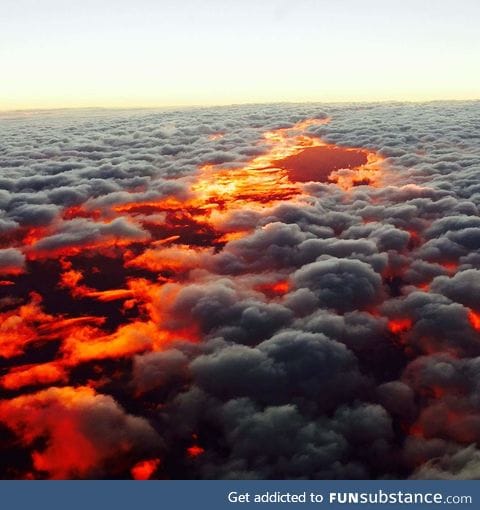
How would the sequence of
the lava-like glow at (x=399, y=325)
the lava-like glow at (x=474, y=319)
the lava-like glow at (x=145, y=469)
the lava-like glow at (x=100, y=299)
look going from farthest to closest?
the lava-like glow at (x=399, y=325) < the lava-like glow at (x=474, y=319) < the lava-like glow at (x=100, y=299) < the lava-like glow at (x=145, y=469)

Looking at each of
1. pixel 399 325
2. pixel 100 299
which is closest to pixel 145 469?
pixel 100 299

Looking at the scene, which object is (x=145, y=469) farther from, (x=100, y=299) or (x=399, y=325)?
(x=399, y=325)

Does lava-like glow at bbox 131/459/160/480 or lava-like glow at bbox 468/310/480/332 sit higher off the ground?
lava-like glow at bbox 468/310/480/332

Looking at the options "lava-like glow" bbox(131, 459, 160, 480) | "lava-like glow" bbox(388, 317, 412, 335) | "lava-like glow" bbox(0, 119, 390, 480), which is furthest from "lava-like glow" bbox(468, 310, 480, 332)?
"lava-like glow" bbox(131, 459, 160, 480)

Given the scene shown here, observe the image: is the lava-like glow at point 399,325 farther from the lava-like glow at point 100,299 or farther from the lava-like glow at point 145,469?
the lava-like glow at point 145,469

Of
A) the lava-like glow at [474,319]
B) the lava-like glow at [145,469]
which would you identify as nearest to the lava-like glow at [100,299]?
the lava-like glow at [145,469]

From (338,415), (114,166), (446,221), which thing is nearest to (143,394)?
(338,415)

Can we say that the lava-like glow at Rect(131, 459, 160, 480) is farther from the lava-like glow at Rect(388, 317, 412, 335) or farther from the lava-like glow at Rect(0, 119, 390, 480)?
the lava-like glow at Rect(388, 317, 412, 335)

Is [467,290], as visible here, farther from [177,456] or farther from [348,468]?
[177,456]

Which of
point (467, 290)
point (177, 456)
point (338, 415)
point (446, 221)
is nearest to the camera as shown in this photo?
point (177, 456)

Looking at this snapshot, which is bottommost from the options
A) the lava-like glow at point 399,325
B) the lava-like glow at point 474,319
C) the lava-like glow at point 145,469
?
the lava-like glow at point 145,469

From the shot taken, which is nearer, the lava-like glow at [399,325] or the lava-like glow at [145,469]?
the lava-like glow at [145,469]
